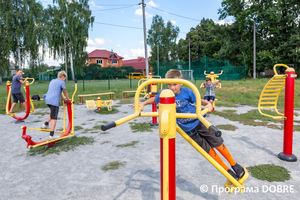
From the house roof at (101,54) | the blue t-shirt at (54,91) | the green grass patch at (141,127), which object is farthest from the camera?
the house roof at (101,54)

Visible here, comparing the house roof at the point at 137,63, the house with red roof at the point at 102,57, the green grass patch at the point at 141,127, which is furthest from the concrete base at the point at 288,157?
the house roof at the point at 137,63

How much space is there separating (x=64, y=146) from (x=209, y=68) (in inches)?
980

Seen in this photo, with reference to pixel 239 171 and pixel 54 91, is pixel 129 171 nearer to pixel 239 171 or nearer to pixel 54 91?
pixel 239 171

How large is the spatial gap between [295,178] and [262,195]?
27.8 inches

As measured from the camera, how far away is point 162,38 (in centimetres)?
4572

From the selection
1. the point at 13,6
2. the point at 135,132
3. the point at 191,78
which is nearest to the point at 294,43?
the point at 191,78

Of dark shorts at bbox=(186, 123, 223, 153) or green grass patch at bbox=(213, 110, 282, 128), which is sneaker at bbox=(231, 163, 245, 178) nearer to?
dark shorts at bbox=(186, 123, 223, 153)

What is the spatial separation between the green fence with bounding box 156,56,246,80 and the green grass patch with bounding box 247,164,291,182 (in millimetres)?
21792

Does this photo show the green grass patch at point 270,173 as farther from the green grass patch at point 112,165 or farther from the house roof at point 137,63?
the house roof at point 137,63

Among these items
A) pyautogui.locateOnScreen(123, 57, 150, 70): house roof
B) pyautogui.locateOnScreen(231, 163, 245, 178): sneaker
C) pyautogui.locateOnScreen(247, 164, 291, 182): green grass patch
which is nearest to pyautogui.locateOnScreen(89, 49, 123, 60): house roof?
pyautogui.locateOnScreen(123, 57, 150, 70): house roof

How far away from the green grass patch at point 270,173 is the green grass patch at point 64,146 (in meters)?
3.06

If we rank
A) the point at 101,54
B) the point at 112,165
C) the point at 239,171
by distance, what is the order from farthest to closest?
the point at 101,54
the point at 112,165
the point at 239,171

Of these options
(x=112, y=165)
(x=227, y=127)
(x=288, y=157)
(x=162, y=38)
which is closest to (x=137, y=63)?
(x=162, y=38)

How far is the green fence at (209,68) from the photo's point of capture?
84.8 feet
